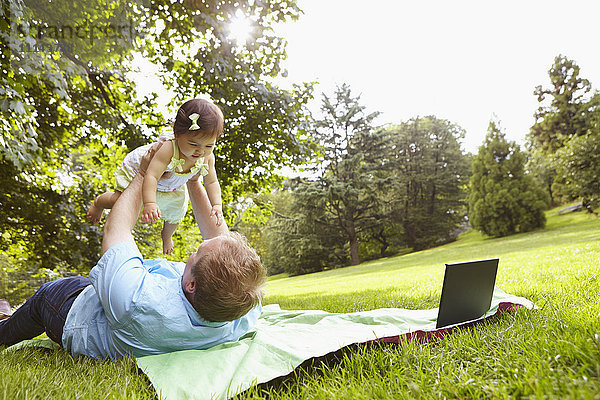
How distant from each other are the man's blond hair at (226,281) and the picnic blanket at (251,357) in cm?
20

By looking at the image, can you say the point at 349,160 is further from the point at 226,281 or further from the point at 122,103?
the point at 226,281

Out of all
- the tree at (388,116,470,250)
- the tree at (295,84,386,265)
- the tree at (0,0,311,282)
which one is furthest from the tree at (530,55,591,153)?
the tree at (0,0,311,282)

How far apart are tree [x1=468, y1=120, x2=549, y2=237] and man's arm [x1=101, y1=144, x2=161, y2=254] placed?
2251 cm

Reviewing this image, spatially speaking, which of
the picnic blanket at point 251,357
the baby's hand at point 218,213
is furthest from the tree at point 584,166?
the baby's hand at point 218,213

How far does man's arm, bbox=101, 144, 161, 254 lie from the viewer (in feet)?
6.27

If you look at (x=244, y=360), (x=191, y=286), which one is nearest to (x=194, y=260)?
(x=191, y=286)

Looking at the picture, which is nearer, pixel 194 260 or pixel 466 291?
pixel 194 260

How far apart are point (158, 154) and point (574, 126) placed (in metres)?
34.0

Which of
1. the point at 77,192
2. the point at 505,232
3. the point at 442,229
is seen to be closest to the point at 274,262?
the point at 442,229

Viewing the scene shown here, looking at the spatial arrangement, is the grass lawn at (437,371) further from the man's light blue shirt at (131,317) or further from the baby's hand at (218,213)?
the baby's hand at (218,213)

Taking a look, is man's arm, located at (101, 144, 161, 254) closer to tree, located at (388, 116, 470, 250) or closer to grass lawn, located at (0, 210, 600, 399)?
grass lawn, located at (0, 210, 600, 399)

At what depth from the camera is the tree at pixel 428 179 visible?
92.7 feet

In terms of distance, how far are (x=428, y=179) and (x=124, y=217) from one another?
29228mm

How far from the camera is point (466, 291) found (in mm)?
2074
